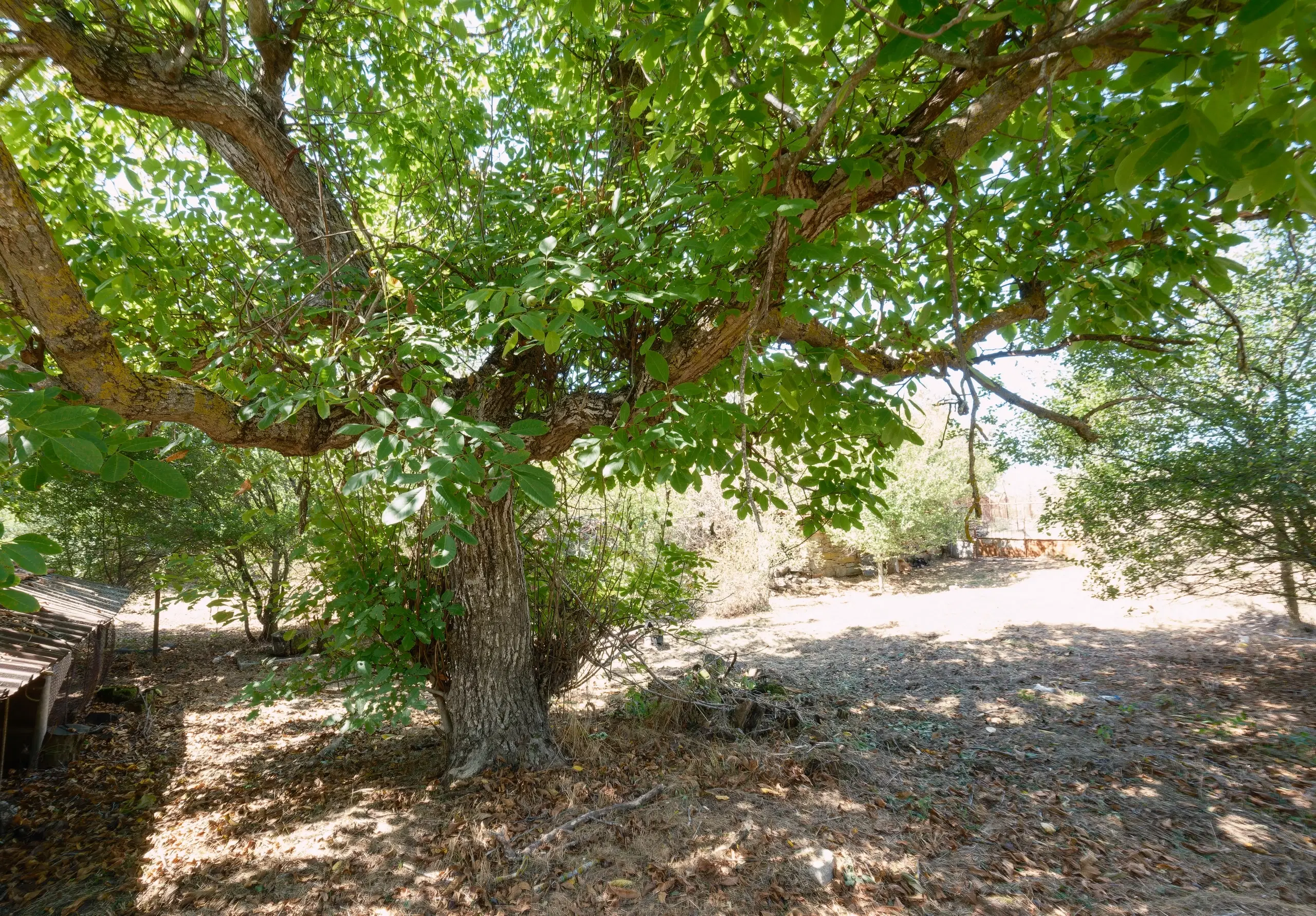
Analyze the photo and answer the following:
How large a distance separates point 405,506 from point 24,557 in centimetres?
84

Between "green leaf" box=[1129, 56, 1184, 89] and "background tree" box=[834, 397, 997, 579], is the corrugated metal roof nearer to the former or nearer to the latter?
"green leaf" box=[1129, 56, 1184, 89]

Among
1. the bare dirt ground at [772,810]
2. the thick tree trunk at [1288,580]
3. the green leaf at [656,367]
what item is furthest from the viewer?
the thick tree trunk at [1288,580]

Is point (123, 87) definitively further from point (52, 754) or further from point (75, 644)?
point (52, 754)

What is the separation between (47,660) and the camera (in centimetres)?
437

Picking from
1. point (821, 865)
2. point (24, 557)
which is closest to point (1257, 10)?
point (24, 557)

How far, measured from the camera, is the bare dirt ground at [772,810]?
3107 millimetres

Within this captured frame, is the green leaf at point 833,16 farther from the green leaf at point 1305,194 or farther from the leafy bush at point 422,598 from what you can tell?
the leafy bush at point 422,598

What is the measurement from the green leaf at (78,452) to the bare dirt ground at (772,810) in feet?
8.87

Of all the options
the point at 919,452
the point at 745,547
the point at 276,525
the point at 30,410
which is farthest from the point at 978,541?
the point at 30,410

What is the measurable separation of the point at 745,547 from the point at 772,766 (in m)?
9.70

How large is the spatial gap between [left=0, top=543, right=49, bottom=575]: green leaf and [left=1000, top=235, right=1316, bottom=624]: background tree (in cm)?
640

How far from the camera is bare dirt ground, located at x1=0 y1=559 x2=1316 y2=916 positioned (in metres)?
3.11

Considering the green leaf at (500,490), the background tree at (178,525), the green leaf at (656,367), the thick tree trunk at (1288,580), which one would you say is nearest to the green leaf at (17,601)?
the green leaf at (500,490)

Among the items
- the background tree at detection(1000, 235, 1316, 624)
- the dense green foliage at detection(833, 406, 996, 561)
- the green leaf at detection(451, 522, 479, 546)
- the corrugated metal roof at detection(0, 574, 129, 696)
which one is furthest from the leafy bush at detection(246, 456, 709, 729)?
the dense green foliage at detection(833, 406, 996, 561)
